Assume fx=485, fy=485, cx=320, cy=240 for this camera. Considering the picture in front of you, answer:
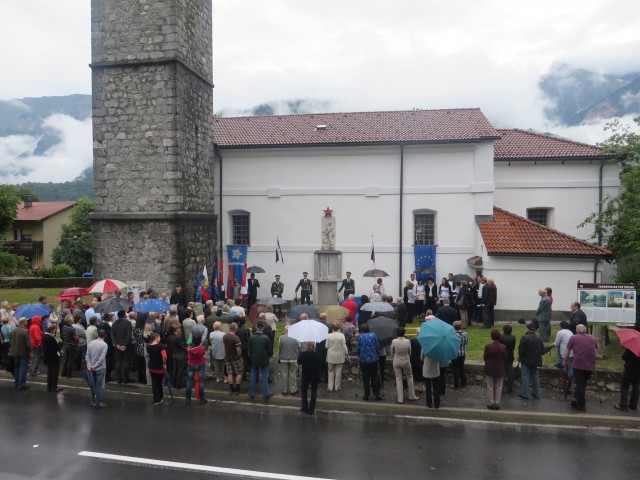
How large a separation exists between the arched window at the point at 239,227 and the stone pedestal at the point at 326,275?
11.9 ft

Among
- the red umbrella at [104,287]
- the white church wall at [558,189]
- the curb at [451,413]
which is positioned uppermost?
the white church wall at [558,189]

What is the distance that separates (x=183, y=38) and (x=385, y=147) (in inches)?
377

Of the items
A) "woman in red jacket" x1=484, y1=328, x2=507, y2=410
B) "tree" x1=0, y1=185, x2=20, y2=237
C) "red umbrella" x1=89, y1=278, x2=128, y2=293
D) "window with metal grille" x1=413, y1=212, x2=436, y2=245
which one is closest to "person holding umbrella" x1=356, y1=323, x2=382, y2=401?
"woman in red jacket" x1=484, y1=328, x2=507, y2=410

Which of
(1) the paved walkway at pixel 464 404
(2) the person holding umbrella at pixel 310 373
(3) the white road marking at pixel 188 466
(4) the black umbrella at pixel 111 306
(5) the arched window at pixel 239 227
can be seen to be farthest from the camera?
(5) the arched window at pixel 239 227

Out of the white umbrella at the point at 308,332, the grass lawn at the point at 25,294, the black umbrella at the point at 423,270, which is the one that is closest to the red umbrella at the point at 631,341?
the white umbrella at the point at 308,332

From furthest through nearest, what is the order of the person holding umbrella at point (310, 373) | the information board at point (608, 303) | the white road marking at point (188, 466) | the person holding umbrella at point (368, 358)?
the information board at point (608, 303) < the person holding umbrella at point (368, 358) < the person holding umbrella at point (310, 373) < the white road marking at point (188, 466)

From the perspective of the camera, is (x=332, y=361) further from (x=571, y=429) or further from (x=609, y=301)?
(x=609, y=301)

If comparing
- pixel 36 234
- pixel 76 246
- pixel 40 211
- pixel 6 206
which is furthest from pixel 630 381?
pixel 40 211

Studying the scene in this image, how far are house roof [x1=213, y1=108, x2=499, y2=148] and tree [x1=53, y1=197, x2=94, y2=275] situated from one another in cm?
2856

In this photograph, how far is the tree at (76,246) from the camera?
4678 centimetres

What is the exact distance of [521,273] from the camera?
19.2 m

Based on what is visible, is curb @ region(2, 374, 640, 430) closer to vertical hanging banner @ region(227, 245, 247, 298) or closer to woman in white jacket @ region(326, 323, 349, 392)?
woman in white jacket @ region(326, 323, 349, 392)

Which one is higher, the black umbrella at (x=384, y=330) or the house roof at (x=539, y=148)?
the house roof at (x=539, y=148)

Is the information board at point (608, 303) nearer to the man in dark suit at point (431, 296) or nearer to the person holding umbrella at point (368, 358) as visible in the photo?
the person holding umbrella at point (368, 358)
